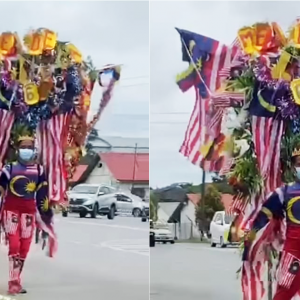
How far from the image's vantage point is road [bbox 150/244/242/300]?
3561 millimetres

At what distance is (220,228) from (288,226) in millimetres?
396

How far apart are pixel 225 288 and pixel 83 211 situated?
1028 mm

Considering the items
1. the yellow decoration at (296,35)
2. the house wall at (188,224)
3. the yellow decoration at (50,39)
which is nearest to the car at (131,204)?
the house wall at (188,224)

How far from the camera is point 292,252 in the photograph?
3.40 m

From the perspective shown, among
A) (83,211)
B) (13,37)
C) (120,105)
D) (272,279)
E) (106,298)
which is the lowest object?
(106,298)

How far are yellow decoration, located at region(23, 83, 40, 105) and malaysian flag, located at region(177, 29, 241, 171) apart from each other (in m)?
1.01

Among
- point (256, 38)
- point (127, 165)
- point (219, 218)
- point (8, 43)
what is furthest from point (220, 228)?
point (8, 43)

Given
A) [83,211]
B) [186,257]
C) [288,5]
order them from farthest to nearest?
[83,211]
[186,257]
[288,5]

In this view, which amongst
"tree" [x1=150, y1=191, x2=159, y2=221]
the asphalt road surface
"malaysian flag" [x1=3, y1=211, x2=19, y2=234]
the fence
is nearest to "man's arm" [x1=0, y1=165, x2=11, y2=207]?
"malaysian flag" [x1=3, y1=211, x2=19, y2=234]

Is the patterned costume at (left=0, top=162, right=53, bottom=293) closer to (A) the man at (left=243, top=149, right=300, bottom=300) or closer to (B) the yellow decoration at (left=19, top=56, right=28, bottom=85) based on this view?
(B) the yellow decoration at (left=19, top=56, right=28, bottom=85)

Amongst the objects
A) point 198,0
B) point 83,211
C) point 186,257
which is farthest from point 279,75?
point 83,211

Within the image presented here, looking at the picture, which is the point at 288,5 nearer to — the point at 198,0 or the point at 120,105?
the point at 198,0

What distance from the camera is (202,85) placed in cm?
359

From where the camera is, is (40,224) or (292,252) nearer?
(292,252)
